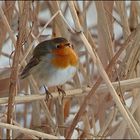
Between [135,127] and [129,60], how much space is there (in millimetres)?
253

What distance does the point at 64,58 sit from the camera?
1.75 metres

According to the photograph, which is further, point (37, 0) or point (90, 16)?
point (90, 16)

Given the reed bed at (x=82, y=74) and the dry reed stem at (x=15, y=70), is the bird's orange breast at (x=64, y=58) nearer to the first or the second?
the reed bed at (x=82, y=74)

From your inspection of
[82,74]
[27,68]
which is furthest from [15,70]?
[82,74]

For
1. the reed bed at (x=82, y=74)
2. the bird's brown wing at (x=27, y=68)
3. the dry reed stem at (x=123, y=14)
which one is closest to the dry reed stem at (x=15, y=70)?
the reed bed at (x=82, y=74)

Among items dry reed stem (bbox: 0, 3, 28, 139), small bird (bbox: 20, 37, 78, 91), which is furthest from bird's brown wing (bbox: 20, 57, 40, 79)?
dry reed stem (bbox: 0, 3, 28, 139)

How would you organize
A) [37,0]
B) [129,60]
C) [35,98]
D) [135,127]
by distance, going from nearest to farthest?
[35,98] → [135,127] → [129,60] → [37,0]

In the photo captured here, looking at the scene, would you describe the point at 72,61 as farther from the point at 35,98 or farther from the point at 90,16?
the point at 90,16

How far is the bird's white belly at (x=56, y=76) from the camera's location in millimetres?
1714

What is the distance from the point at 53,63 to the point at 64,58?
0.05m

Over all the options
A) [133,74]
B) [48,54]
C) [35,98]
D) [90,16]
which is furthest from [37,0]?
[90,16]

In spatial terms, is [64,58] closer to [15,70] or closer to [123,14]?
[123,14]

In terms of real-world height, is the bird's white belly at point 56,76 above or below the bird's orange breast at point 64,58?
below

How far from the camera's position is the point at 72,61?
1748 mm
